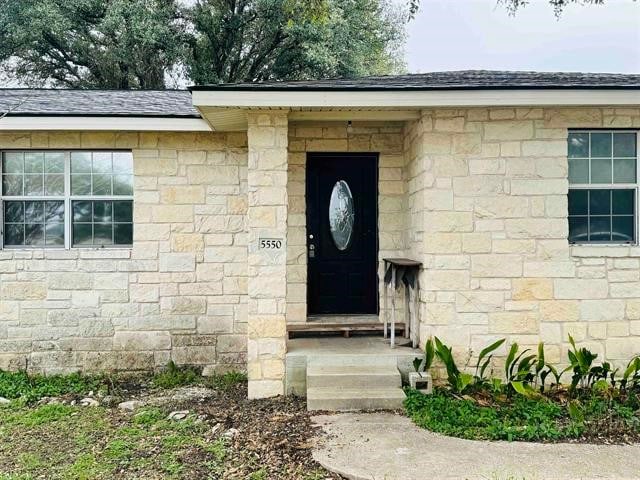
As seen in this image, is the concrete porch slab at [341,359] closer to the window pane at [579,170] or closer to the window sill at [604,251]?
the window sill at [604,251]

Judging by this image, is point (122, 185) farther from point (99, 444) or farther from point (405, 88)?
point (405, 88)

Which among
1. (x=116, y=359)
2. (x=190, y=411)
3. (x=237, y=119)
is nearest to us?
(x=190, y=411)

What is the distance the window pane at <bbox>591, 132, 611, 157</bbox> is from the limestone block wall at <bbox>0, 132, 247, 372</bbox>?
4.03m

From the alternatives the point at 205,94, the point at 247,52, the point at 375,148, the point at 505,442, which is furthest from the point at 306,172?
the point at 247,52

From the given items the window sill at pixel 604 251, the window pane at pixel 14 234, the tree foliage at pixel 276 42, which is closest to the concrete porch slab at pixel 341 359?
the window sill at pixel 604 251

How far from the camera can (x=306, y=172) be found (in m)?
6.90

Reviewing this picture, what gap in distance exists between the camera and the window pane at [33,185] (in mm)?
6727

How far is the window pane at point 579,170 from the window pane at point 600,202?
182 millimetres

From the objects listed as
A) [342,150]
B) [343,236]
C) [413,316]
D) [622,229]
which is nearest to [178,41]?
[342,150]

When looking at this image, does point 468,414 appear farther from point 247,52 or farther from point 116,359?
point 247,52

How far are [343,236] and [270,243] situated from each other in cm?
159

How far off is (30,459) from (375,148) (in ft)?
15.9

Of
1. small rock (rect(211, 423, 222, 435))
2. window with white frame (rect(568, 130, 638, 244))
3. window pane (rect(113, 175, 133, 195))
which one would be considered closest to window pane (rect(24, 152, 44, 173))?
window pane (rect(113, 175, 133, 195))

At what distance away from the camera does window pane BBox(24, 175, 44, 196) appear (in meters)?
6.73
